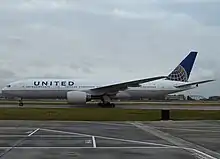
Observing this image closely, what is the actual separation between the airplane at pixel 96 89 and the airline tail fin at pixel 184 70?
210 centimetres

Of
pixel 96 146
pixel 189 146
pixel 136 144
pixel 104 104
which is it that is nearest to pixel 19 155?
pixel 96 146

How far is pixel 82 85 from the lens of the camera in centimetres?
5666

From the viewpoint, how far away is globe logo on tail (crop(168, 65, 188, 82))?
6300 centimetres

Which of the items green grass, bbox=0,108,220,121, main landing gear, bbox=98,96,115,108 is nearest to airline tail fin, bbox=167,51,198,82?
main landing gear, bbox=98,96,115,108

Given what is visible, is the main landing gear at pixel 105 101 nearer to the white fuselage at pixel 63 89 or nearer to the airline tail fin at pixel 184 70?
the white fuselage at pixel 63 89

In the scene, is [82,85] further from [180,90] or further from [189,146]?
[189,146]

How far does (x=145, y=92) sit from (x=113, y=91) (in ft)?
17.7

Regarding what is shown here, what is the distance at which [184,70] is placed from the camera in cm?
6391

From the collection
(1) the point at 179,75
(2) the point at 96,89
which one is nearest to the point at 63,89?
(2) the point at 96,89

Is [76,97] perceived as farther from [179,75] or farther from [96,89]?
[179,75]

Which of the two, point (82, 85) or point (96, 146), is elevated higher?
point (82, 85)

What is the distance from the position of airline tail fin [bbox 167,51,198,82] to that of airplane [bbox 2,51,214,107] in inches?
82.8

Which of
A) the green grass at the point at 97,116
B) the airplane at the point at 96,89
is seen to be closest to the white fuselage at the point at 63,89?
the airplane at the point at 96,89

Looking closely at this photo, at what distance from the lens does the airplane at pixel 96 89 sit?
5444 cm
